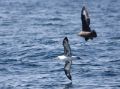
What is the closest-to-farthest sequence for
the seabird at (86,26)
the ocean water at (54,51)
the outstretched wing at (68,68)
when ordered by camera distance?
the seabird at (86,26) < the outstretched wing at (68,68) < the ocean water at (54,51)

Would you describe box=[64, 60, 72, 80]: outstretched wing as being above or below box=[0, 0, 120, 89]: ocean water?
above

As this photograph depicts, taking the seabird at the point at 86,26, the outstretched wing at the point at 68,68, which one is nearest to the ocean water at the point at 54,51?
the outstretched wing at the point at 68,68

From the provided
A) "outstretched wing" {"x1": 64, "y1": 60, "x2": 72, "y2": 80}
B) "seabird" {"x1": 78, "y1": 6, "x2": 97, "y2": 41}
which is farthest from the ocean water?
"seabird" {"x1": 78, "y1": 6, "x2": 97, "y2": 41}

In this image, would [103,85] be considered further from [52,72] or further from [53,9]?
[53,9]

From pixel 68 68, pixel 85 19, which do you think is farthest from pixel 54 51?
pixel 85 19

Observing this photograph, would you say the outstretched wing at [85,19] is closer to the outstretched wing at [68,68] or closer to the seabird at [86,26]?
the seabird at [86,26]

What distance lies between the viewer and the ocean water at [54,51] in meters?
42.2

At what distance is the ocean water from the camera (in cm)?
4225

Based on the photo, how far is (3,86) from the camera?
1607 inches

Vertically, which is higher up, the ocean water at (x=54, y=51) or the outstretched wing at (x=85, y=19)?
the outstretched wing at (x=85, y=19)

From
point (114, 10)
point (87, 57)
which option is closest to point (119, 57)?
point (87, 57)

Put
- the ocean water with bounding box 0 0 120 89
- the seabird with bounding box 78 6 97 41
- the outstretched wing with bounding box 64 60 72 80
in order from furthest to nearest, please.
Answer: the ocean water with bounding box 0 0 120 89 < the outstretched wing with bounding box 64 60 72 80 < the seabird with bounding box 78 6 97 41

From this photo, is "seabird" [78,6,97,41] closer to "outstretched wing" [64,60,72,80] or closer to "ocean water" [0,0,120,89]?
"ocean water" [0,0,120,89]

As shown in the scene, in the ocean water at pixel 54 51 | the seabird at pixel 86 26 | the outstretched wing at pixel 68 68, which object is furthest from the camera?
the ocean water at pixel 54 51
